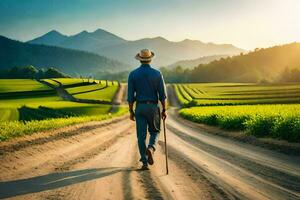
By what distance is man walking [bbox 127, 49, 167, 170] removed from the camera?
10.3 meters

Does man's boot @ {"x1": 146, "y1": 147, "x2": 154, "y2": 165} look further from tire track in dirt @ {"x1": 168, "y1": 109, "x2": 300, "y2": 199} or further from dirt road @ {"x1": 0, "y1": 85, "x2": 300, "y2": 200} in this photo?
tire track in dirt @ {"x1": 168, "y1": 109, "x2": 300, "y2": 199}

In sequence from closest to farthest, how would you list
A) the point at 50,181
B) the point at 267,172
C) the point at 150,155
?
the point at 50,181
the point at 267,172
the point at 150,155

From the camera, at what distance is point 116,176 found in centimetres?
870

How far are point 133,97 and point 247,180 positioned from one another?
3.75m

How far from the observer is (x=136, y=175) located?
29.2ft

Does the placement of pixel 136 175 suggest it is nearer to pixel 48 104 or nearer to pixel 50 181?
pixel 50 181

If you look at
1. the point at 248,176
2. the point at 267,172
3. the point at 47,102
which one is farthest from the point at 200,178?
the point at 47,102

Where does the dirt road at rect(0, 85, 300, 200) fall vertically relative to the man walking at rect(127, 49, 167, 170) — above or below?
below

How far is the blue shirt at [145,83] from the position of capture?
410 inches

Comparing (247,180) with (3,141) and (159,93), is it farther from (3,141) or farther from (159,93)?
(3,141)

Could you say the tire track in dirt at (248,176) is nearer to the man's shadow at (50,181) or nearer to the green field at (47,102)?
the man's shadow at (50,181)

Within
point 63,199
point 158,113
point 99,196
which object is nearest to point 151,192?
point 99,196

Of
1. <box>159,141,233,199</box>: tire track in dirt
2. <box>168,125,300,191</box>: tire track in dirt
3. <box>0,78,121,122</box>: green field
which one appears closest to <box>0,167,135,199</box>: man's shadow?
<box>159,141,233,199</box>: tire track in dirt

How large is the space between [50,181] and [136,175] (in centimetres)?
183
